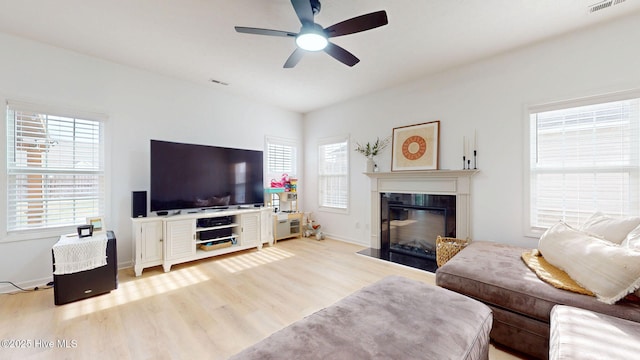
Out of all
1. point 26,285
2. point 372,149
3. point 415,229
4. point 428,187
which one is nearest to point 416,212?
point 415,229

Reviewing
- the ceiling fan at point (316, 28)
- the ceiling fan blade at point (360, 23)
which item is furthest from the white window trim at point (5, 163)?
the ceiling fan blade at point (360, 23)

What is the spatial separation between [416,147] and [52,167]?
4.56 m

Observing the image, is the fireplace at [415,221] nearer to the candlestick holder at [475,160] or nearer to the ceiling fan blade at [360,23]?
the candlestick holder at [475,160]

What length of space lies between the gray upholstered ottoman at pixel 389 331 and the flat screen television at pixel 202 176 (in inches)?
112

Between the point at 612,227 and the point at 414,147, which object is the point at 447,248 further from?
the point at 414,147

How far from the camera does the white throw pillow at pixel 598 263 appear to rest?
141 cm

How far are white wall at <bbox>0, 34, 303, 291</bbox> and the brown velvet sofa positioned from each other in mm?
3770

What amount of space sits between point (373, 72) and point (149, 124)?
10.4 ft

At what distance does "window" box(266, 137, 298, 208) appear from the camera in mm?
4863

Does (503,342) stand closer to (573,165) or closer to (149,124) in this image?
(573,165)

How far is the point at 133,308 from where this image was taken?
225 cm

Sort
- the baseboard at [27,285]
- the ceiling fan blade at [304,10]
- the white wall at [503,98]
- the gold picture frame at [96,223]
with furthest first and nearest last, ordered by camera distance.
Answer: the gold picture frame at [96,223] < the baseboard at [27,285] < the white wall at [503,98] < the ceiling fan blade at [304,10]

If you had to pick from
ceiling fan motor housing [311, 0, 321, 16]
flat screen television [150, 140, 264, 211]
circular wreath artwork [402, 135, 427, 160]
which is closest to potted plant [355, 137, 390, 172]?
circular wreath artwork [402, 135, 427, 160]

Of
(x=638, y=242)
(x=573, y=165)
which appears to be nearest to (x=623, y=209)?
(x=573, y=165)
